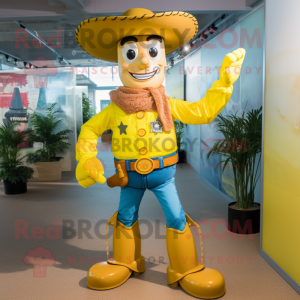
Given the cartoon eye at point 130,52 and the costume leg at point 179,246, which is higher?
the cartoon eye at point 130,52

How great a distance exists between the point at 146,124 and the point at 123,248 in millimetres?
852

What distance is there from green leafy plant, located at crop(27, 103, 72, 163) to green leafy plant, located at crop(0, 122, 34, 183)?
1.38 feet

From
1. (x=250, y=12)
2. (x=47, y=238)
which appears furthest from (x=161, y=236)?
(x=250, y=12)

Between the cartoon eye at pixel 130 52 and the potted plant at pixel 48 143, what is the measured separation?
142 inches

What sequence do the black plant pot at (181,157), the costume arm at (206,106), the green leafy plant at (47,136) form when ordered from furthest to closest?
1. the black plant pot at (181,157)
2. the green leafy plant at (47,136)
3. the costume arm at (206,106)

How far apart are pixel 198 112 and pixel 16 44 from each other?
195 inches

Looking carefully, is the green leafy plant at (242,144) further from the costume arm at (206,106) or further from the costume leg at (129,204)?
the costume leg at (129,204)

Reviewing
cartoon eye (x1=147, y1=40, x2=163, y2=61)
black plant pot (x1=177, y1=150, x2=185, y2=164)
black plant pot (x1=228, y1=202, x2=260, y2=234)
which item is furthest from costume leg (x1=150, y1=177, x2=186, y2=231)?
black plant pot (x1=177, y1=150, x2=185, y2=164)

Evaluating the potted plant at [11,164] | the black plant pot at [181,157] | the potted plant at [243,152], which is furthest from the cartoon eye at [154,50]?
the black plant pot at [181,157]

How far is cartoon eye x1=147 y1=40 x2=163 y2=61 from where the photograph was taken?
205cm

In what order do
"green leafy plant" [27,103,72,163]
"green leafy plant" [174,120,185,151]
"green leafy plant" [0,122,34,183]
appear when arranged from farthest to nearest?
1. "green leafy plant" [174,120,185,151]
2. "green leafy plant" [27,103,72,163]
3. "green leafy plant" [0,122,34,183]

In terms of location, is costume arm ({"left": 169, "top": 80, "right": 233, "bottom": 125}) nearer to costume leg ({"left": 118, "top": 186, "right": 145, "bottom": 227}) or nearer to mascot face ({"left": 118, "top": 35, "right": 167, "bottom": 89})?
mascot face ({"left": 118, "top": 35, "right": 167, "bottom": 89})

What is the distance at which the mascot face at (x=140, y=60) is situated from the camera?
80.5 inches

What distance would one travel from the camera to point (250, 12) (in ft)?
11.0
